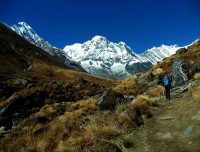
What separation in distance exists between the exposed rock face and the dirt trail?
475 inches

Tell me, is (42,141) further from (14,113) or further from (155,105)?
(14,113)

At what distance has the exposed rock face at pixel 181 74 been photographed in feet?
85.3

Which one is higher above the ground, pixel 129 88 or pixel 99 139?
pixel 129 88

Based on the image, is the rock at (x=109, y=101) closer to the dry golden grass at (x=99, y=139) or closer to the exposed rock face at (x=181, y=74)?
the dry golden grass at (x=99, y=139)

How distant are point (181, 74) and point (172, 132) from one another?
16911mm

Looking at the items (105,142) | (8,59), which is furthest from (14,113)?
(8,59)

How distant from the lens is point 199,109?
12.9m

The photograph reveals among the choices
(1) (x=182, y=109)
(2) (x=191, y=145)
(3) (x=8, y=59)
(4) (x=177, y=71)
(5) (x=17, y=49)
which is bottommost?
(2) (x=191, y=145)

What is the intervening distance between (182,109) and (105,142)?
6286 mm

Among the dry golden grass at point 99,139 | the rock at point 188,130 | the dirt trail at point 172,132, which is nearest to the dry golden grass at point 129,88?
the dirt trail at point 172,132

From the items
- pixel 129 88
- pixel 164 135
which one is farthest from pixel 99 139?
pixel 129 88

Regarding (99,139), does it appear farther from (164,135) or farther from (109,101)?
(109,101)

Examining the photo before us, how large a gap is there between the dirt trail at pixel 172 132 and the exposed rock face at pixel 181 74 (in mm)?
12058

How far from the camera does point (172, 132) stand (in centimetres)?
1058
